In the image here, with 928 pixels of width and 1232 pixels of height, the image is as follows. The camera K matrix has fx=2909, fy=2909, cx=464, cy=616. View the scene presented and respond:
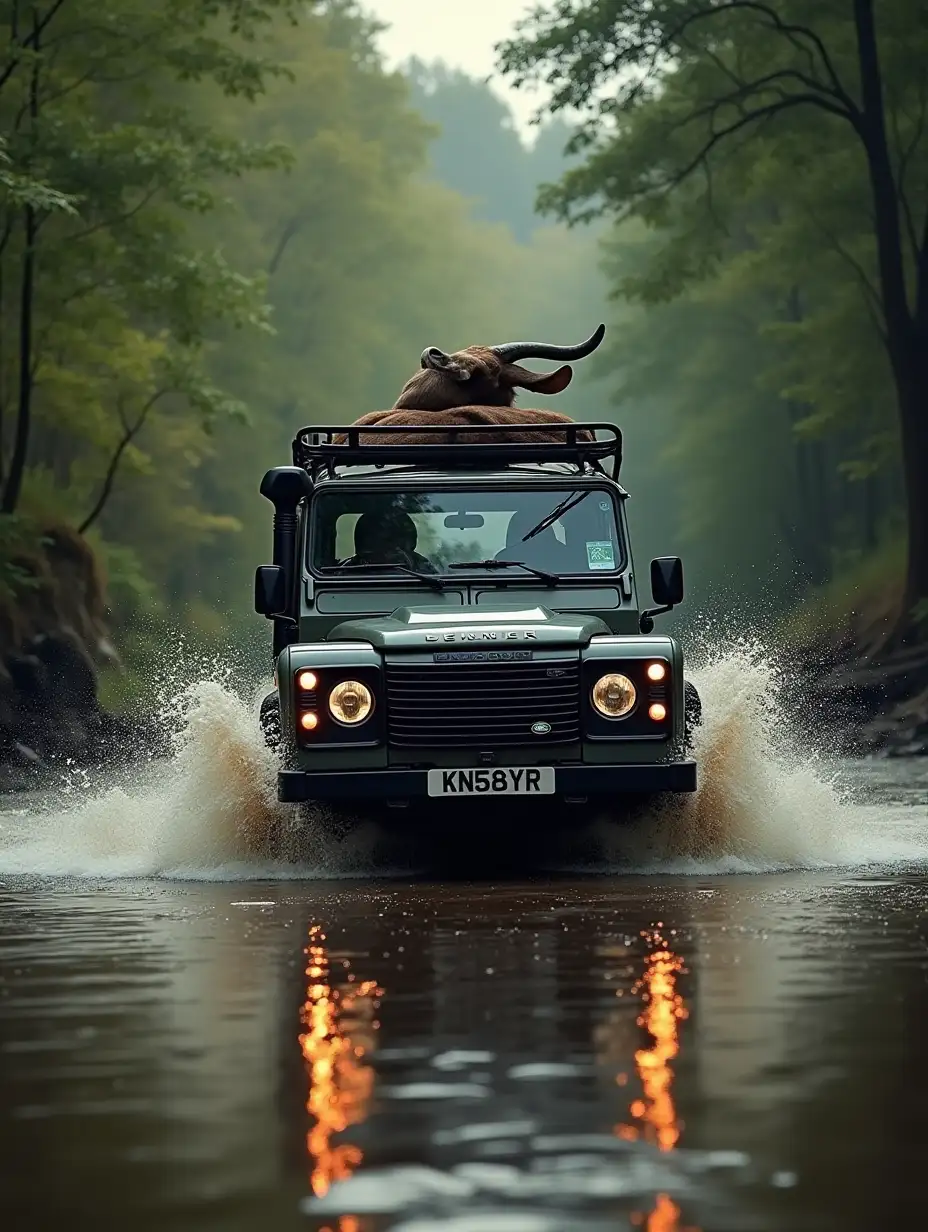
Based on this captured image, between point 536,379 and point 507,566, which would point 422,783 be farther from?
point 536,379

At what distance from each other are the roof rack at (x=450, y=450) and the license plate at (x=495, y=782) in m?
2.41

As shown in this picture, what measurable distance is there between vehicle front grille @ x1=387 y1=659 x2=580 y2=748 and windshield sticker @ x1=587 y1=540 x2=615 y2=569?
1485mm

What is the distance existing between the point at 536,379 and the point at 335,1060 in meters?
10.4

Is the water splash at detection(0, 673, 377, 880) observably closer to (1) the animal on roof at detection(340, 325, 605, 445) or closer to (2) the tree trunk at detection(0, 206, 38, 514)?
(1) the animal on roof at detection(340, 325, 605, 445)

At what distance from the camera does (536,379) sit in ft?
59.5

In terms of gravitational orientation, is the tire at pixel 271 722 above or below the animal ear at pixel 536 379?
below

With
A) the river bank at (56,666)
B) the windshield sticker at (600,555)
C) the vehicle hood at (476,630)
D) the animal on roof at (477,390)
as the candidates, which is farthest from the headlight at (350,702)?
the river bank at (56,666)

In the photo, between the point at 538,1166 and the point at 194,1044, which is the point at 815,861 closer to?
the point at 194,1044

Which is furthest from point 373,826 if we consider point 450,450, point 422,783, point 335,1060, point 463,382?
point 335,1060

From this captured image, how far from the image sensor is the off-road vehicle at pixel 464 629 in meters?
14.8

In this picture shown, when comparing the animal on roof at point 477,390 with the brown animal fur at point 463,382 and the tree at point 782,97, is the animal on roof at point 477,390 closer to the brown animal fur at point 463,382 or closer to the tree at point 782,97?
the brown animal fur at point 463,382

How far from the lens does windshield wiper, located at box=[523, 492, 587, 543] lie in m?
16.2

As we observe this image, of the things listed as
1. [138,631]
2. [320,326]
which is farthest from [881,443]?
[320,326]

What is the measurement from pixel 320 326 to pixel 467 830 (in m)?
50.0
